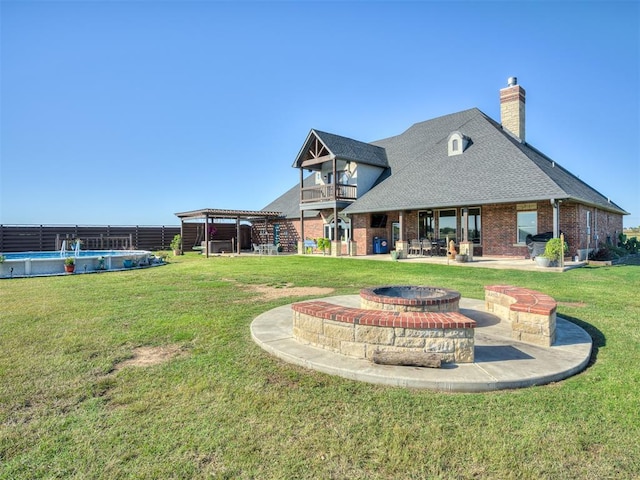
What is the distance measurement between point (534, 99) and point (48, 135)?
29.9 meters

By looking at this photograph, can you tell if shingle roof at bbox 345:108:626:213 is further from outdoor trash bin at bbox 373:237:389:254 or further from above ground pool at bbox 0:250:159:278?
above ground pool at bbox 0:250:159:278

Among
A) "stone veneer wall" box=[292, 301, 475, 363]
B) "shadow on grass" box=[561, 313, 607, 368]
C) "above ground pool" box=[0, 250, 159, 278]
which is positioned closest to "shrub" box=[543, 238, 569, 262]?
"shadow on grass" box=[561, 313, 607, 368]

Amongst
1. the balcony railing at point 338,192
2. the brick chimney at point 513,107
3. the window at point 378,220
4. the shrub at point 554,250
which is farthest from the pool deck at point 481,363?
the brick chimney at point 513,107

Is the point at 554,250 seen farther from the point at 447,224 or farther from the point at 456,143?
the point at 456,143

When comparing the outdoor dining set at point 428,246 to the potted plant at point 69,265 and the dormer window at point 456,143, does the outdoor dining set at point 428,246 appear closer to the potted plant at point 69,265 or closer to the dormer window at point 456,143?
the dormer window at point 456,143

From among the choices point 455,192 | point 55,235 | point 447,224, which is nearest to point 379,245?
point 447,224

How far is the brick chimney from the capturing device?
19.4 meters

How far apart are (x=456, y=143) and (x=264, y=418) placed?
2040cm

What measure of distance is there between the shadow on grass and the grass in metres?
0.04

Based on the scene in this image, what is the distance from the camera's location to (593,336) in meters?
5.23

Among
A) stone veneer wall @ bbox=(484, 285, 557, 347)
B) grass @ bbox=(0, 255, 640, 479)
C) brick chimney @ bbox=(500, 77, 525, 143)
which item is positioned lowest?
grass @ bbox=(0, 255, 640, 479)

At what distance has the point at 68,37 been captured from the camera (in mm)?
11672

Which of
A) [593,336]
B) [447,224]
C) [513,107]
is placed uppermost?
[513,107]

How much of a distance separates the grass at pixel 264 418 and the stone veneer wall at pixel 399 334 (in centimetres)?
58
